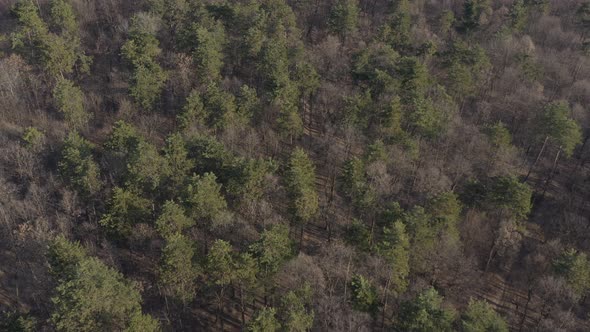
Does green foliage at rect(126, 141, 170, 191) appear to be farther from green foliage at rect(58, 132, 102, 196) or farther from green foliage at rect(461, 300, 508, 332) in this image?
green foliage at rect(461, 300, 508, 332)

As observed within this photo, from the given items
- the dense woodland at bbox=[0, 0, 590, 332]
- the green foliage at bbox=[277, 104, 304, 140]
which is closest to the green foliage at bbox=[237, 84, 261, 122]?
the dense woodland at bbox=[0, 0, 590, 332]

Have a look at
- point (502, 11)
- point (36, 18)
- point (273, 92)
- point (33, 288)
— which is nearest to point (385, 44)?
point (273, 92)

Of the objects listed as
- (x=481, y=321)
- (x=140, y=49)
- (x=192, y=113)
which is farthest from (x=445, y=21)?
(x=481, y=321)

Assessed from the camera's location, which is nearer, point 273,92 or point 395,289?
point 395,289

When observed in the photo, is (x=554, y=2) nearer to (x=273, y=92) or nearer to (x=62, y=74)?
(x=273, y=92)

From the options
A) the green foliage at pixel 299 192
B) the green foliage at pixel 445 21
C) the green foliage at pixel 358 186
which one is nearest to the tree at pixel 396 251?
the green foliage at pixel 358 186

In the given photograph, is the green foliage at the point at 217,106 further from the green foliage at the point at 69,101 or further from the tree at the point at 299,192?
the green foliage at the point at 69,101

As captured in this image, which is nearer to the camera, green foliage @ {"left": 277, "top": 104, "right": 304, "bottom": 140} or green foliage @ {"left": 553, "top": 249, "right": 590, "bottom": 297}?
green foliage @ {"left": 553, "top": 249, "right": 590, "bottom": 297}
